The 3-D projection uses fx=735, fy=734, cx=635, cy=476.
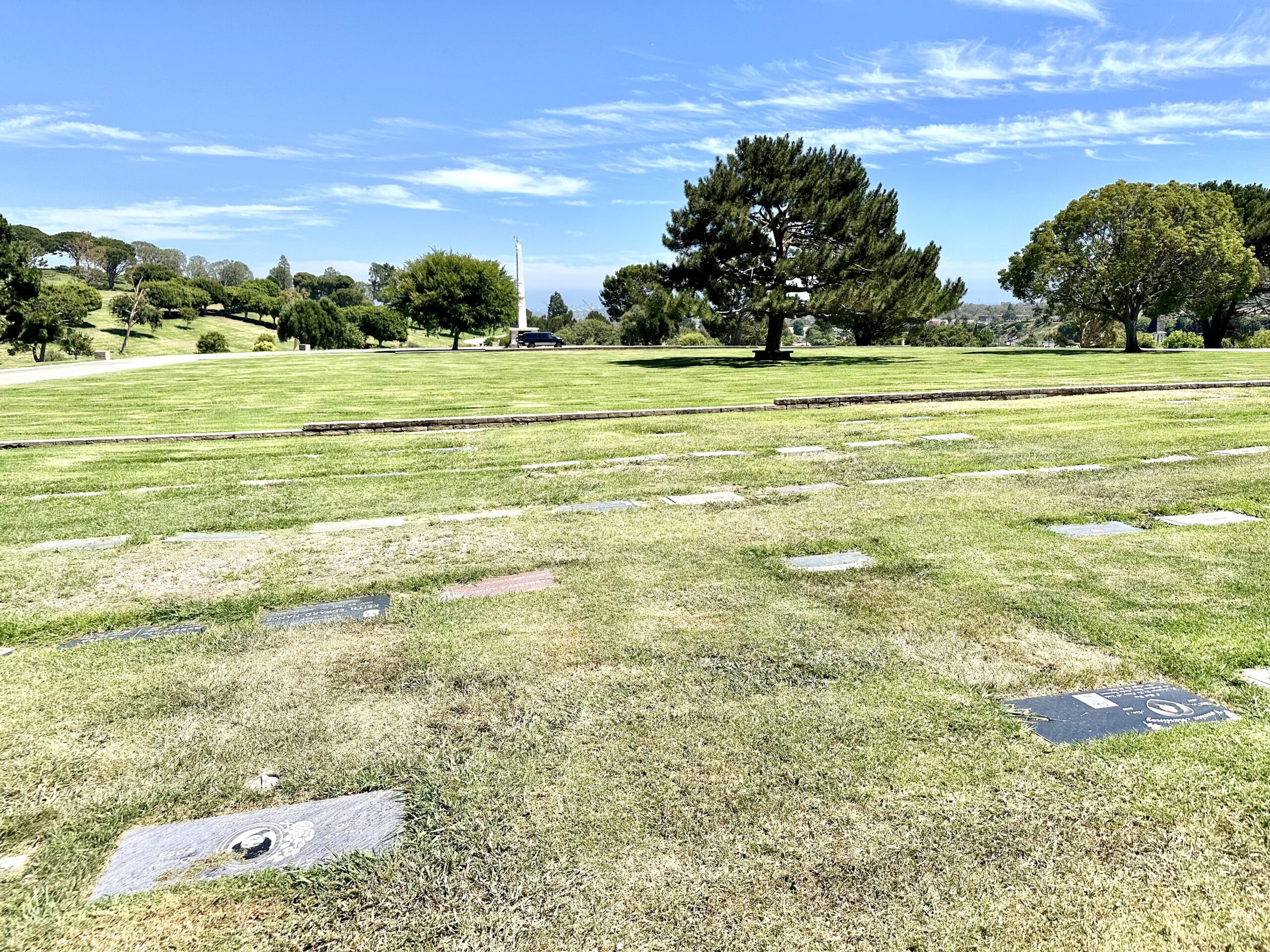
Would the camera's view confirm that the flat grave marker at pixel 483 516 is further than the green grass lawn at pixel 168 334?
→ No

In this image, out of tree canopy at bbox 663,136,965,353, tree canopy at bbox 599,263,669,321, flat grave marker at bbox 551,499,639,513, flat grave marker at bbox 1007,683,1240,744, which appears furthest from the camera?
tree canopy at bbox 599,263,669,321

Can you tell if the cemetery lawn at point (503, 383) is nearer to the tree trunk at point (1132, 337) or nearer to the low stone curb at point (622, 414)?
the low stone curb at point (622, 414)

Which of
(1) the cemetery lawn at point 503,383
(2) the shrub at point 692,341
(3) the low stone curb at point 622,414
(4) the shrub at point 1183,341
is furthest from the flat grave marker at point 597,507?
(4) the shrub at point 1183,341

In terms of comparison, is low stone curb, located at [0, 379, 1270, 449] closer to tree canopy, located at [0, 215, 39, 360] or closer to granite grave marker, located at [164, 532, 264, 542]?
granite grave marker, located at [164, 532, 264, 542]

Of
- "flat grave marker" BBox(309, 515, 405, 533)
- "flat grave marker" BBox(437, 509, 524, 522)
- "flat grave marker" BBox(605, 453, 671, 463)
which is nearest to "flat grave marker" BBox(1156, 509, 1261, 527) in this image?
"flat grave marker" BBox(605, 453, 671, 463)

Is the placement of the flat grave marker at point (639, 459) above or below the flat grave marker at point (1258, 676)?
above

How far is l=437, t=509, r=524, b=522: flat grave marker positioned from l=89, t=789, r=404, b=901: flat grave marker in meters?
3.80

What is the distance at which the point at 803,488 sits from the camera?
713 centimetres

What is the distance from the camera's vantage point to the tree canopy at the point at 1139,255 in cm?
3412

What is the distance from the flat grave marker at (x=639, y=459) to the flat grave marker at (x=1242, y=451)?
616cm

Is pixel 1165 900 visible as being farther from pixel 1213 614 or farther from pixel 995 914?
pixel 1213 614

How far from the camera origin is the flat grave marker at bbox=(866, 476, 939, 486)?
7.26 m

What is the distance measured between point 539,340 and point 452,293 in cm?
735

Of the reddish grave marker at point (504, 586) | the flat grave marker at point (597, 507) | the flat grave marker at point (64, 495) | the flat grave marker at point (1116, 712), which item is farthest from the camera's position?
the flat grave marker at point (64, 495)
